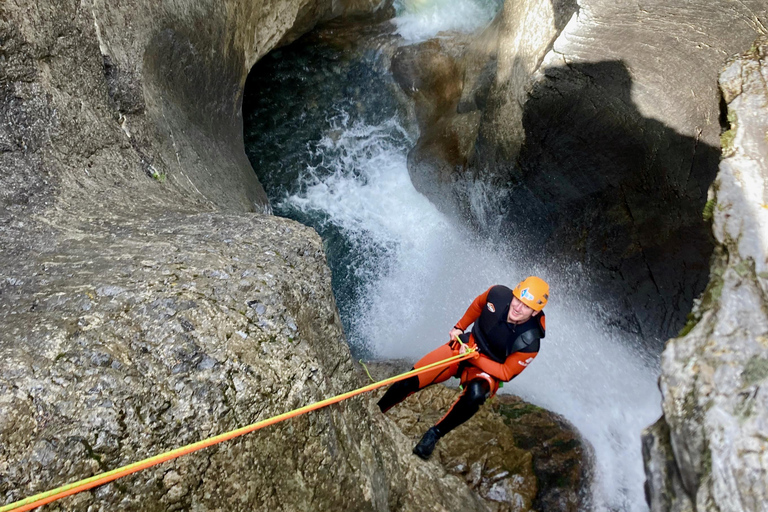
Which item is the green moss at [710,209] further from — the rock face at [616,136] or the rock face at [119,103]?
the rock face at [119,103]

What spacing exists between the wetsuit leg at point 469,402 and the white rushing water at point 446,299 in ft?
5.44

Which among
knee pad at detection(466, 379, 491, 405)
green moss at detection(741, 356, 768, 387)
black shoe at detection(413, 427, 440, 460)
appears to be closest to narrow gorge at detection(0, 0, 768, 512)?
green moss at detection(741, 356, 768, 387)

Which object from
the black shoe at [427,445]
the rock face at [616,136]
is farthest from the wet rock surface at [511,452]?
the rock face at [616,136]

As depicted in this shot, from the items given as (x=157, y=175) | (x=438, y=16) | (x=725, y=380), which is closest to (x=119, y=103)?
(x=157, y=175)

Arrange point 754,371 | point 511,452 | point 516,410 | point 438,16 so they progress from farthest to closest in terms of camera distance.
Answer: point 438,16
point 516,410
point 511,452
point 754,371

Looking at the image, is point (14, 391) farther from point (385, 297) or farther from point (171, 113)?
point (385, 297)

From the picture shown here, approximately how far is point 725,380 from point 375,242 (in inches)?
210

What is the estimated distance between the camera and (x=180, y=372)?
186 cm

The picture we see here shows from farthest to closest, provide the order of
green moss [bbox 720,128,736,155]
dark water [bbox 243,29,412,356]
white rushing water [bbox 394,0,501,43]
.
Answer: white rushing water [bbox 394,0,501,43], dark water [bbox 243,29,412,356], green moss [bbox 720,128,736,155]

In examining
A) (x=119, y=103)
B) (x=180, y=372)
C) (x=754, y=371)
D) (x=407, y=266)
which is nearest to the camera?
(x=754, y=371)

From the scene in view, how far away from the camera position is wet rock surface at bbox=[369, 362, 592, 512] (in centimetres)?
410

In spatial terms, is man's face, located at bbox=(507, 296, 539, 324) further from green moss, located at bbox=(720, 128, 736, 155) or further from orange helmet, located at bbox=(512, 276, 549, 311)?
green moss, located at bbox=(720, 128, 736, 155)

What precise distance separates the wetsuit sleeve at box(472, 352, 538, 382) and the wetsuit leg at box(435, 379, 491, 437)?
106 millimetres

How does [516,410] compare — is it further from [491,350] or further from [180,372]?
[180,372]
